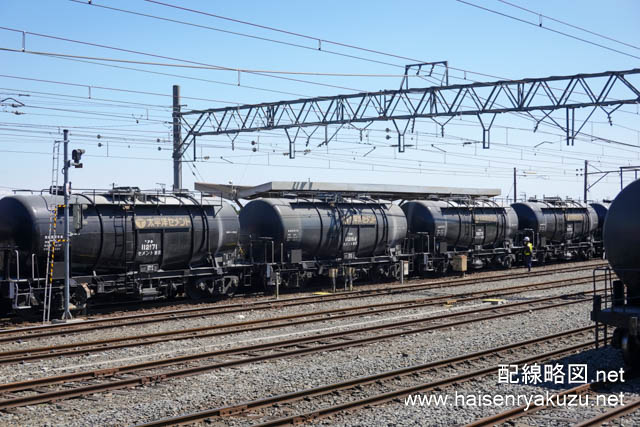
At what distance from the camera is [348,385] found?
34.3 feet

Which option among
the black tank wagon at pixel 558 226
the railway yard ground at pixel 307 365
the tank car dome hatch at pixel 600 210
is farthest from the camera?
the tank car dome hatch at pixel 600 210

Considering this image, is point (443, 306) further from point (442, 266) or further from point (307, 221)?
point (442, 266)

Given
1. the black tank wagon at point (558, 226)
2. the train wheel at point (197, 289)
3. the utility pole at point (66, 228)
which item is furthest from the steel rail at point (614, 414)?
the black tank wagon at point (558, 226)

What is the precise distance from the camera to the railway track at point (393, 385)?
886 centimetres

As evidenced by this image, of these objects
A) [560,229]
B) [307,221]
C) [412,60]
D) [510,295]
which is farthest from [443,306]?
[560,229]

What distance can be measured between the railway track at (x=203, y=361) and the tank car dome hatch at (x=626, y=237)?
5.24 metres

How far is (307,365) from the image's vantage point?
1216 centimetres

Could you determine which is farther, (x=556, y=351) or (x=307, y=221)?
(x=307, y=221)

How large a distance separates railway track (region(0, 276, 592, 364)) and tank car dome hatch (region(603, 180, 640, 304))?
26.4ft

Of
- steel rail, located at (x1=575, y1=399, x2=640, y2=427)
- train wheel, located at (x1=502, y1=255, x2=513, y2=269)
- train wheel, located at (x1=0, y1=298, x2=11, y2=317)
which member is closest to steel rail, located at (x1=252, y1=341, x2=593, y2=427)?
steel rail, located at (x1=575, y1=399, x2=640, y2=427)

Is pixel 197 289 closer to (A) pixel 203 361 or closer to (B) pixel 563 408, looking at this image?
(A) pixel 203 361

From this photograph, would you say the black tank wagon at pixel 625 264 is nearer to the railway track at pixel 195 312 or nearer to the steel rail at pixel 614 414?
the steel rail at pixel 614 414

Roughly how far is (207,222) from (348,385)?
11.9 meters

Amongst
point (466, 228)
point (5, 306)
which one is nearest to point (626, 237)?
point (5, 306)
